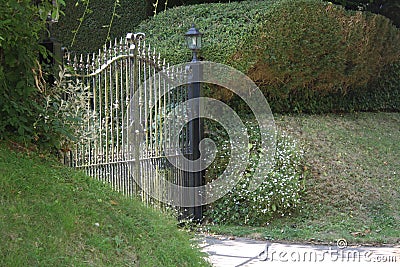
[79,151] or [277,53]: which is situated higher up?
[277,53]

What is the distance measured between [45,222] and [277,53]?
6441 millimetres

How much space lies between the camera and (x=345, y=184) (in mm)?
9180

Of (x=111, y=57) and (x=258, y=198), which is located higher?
(x=111, y=57)

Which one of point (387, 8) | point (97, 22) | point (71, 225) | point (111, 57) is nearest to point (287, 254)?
point (111, 57)

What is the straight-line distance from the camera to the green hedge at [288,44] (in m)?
9.50

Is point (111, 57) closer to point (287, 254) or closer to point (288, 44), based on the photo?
point (287, 254)

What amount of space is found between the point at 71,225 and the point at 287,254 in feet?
10.3

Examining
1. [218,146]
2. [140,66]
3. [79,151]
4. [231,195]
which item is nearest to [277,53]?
[218,146]

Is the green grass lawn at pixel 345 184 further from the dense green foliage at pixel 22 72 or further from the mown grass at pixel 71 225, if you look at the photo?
the dense green foliage at pixel 22 72

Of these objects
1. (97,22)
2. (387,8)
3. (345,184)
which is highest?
(387,8)

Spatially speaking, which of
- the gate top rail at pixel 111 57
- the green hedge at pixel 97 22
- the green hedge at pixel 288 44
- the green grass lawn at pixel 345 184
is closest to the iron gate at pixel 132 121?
the gate top rail at pixel 111 57

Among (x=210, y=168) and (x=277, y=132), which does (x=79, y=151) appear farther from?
(x=277, y=132)

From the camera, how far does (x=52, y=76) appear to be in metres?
5.47

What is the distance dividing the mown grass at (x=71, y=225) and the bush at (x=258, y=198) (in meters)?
3.13
